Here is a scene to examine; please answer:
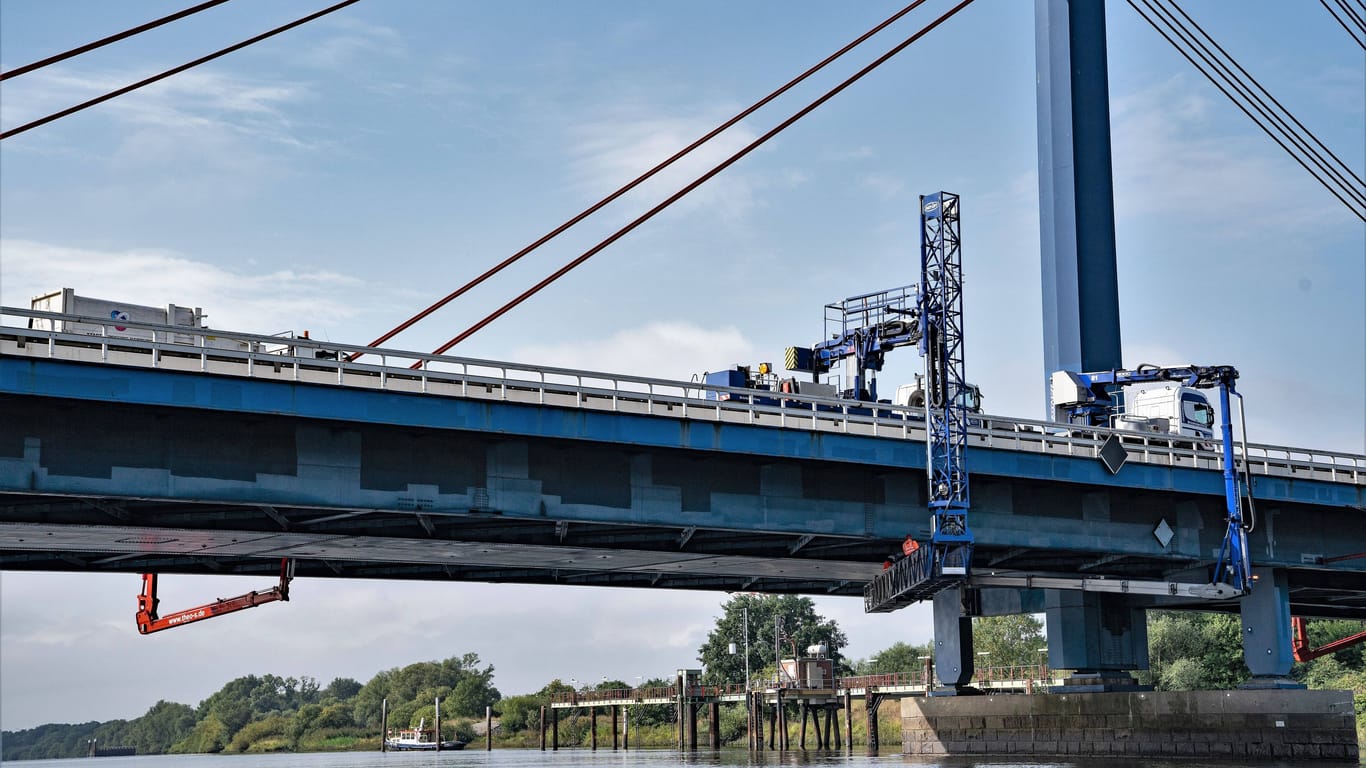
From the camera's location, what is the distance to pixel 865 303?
75.8 m

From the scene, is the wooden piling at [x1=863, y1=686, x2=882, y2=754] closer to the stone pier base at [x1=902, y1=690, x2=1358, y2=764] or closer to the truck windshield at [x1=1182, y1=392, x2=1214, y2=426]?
the stone pier base at [x1=902, y1=690, x2=1358, y2=764]

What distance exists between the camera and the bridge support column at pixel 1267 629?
191ft

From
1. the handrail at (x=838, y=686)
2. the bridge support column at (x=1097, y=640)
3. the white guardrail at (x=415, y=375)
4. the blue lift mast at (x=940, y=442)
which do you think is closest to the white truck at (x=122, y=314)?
the white guardrail at (x=415, y=375)

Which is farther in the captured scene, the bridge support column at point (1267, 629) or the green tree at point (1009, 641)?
the green tree at point (1009, 641)

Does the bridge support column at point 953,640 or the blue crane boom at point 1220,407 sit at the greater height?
the blue crane boom at point 1220,407

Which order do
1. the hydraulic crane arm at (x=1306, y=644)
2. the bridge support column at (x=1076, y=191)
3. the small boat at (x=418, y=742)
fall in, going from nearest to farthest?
1. the bridge support column at (x=1076, y=191)
2. the hydraulic crane arm at (x=1306, y=644)
3. the small boat at (x=418, y=742)

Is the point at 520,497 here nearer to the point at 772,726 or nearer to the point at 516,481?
the point at 516,481

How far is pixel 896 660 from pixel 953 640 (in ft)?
333

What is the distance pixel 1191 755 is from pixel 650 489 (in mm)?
24308

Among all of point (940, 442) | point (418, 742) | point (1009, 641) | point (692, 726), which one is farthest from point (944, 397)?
point (418, 742)

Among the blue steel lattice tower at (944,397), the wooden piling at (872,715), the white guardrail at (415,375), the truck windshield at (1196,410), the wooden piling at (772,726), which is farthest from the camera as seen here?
the wooden piling at (772,726)

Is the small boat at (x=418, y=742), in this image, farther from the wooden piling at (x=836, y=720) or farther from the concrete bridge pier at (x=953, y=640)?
the concrete bridge pier at (x=953, y=640)

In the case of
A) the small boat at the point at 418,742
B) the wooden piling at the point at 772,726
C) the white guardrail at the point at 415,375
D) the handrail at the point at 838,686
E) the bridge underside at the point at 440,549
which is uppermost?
the white guardrail at the point at 415,375

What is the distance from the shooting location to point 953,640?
2400 inches
